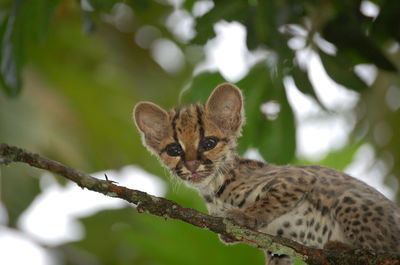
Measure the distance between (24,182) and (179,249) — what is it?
2.18 meters

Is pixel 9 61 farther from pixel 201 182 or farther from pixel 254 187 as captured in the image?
pixel 254 187

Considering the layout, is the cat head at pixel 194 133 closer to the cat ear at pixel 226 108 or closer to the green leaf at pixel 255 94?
the cat ear at pixel 226 108

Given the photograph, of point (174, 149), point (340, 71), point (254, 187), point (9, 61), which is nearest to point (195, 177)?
point (174, 149)

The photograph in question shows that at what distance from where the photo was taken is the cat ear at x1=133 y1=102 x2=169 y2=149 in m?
6.26

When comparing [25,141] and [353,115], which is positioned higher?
[353,115]

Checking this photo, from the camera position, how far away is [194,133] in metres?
6.35

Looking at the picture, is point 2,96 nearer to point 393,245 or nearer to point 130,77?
point 130,77

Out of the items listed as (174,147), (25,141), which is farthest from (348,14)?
(25,141)

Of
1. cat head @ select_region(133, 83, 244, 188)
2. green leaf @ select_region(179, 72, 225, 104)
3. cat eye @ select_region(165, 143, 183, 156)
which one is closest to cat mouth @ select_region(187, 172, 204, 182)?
cat head @ select_region(133, 83, 244, 188)

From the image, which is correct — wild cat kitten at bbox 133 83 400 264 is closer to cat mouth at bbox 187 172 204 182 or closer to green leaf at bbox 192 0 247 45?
cat mouth at bbox 187 172 204 182

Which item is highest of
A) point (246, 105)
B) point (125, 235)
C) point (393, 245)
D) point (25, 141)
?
point (246, 105)

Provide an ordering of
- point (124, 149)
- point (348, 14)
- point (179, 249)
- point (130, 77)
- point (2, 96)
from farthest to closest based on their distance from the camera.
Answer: point (130, 77) < point (124, 149) < point (2, 96) < point (179, 249) < point (348, 14)

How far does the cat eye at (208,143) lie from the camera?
21.0ft

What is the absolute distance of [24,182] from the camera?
33.4 feet
